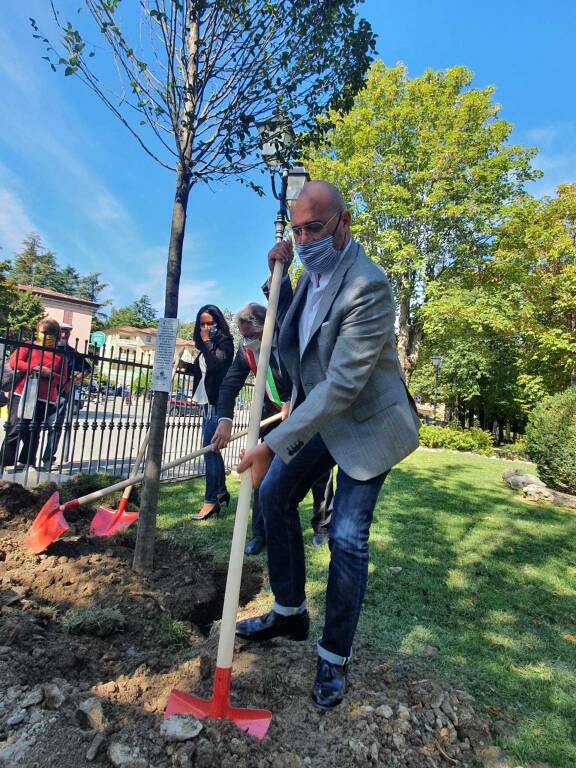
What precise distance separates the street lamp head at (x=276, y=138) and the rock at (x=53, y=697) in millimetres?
3378

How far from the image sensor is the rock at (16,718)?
1521 millimetres

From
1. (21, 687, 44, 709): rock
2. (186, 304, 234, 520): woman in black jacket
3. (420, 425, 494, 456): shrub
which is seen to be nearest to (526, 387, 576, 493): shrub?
(186, 304, 234, 520): woman in black jacket

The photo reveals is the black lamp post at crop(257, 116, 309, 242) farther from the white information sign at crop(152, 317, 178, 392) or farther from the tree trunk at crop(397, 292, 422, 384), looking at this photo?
the tree trunk at crop(397, 292, 422, 384)

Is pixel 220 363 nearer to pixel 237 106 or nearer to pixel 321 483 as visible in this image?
pixel 321 483

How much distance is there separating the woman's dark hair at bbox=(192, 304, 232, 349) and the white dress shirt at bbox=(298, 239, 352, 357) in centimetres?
283

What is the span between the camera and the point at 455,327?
63.7 ft

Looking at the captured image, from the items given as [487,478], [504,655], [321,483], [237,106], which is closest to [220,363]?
[321,483]

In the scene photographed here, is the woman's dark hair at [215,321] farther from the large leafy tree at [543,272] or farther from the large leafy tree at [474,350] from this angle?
the large leafy tree at [543,272]

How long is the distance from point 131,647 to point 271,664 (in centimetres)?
79

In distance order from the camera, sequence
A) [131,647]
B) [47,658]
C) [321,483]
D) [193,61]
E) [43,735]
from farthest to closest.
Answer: [321,483] → [193,61] → [131,647] → [47,658] → [43,735]

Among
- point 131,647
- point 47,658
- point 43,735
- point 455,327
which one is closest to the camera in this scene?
point 43,735

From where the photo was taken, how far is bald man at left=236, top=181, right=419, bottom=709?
1.76 metres

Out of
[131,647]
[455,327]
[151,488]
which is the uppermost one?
[455,327]

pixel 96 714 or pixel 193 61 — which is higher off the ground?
pixel 193 61
